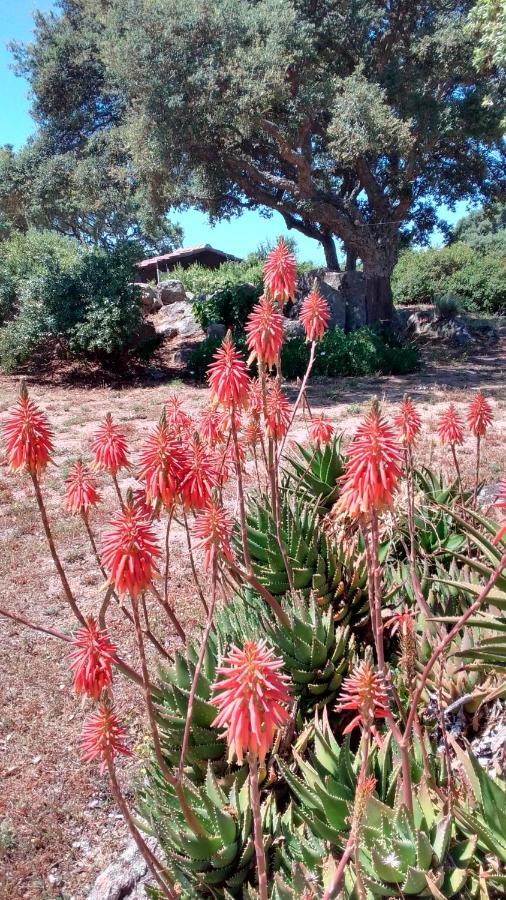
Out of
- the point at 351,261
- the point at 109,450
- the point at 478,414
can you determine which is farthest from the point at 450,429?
the point at 351,261

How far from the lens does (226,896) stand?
184cm

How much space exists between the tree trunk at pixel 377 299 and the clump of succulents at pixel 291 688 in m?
16.1

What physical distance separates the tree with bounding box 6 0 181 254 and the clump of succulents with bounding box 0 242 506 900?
14749 millimetres

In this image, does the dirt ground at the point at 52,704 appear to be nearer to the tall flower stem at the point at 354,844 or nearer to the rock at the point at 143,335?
the tall flower stem at the point at 354,844

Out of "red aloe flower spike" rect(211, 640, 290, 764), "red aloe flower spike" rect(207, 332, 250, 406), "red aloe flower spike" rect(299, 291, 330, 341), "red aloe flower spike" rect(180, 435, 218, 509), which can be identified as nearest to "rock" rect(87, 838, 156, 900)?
"red aloe flower spike" rect(180, 435, 218, 509)

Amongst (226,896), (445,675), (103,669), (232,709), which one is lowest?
(226,896)

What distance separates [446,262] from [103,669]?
26386mm

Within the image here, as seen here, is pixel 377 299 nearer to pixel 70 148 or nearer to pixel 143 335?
pixel 143 335

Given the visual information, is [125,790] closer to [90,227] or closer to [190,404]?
[190,404]

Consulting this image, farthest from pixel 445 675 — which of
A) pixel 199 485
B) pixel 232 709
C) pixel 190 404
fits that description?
pixel 190 404

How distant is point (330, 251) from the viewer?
789 inches

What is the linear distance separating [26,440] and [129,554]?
1.98ft

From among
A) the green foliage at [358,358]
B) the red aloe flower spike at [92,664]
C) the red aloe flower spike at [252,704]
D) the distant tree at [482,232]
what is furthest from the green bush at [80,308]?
the distant tree at [482,232]

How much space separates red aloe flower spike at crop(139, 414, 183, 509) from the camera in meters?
1.82
